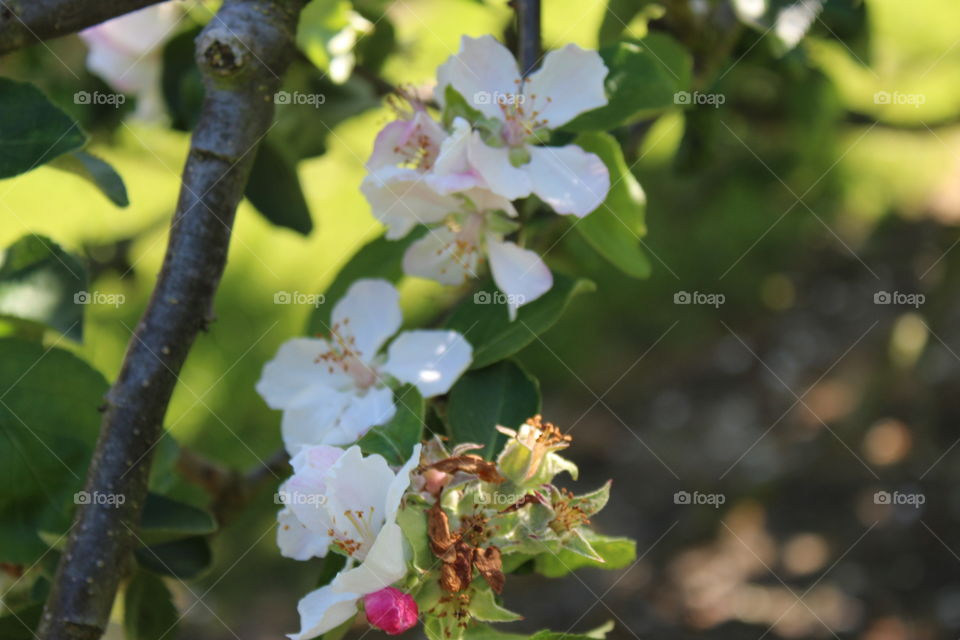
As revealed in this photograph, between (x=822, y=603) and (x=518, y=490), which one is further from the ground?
(x=518, y=490)

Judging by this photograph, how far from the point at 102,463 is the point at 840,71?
8.44 ft

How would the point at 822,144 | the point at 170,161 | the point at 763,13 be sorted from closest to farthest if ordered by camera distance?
the point at 763,13, the point at 822,144, the point at 170,161

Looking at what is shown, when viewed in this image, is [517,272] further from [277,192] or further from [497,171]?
[277,192]

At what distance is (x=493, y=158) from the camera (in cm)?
84

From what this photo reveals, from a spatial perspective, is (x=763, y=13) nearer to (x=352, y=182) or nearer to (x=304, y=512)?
(x=304, y=512)

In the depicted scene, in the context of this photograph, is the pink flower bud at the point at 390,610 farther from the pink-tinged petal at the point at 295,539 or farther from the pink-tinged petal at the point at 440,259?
the pink-tinged petal at the point at 440,259

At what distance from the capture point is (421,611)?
728mm

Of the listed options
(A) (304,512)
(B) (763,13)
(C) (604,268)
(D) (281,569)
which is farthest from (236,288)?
(A) (304,512)

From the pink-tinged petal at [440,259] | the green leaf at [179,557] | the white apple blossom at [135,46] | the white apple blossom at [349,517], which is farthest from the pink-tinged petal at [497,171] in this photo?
the white apple blossom at [135,46]

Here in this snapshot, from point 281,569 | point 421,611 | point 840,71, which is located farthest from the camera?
point 840,71

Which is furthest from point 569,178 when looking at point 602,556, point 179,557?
point 179,557

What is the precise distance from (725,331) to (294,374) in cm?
213

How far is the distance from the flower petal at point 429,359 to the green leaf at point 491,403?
0.02 meters

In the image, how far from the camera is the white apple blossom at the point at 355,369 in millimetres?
876
